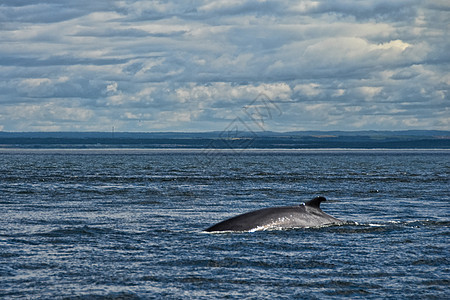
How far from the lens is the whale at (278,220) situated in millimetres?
23094

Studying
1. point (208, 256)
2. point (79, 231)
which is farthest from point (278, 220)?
point (79, 231)

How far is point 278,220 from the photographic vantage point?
23.5m

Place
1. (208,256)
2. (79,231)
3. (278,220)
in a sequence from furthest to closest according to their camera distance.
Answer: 1. (79,231)
2. (278,220)
3. (208,256)

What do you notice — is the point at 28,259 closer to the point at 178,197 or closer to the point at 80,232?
the point at 80,232

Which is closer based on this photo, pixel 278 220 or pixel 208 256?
pixel 208 256

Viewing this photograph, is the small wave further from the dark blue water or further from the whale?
the whale

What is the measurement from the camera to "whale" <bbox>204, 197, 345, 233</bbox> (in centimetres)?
2309

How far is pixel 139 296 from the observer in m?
14.5

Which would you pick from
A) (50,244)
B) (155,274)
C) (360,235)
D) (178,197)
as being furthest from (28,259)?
(178,197)

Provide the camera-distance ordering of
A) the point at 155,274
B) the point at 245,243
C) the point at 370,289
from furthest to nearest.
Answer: the point at 245,243 → the point at 155,274 → the point at 370,289

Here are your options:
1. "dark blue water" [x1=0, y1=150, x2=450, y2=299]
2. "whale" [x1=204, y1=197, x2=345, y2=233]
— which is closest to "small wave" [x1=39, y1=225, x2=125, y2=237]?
"dark blue water" [x1=0, y1=150, x2=450, y2=299]

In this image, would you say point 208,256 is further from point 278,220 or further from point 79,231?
point 79,231

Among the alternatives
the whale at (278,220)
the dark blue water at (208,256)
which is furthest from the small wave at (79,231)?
the whale at (278,220)

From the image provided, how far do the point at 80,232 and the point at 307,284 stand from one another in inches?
399
